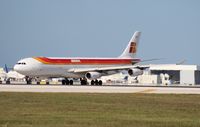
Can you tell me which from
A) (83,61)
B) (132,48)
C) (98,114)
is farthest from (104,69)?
(98,114)

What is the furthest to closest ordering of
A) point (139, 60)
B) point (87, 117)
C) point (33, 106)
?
point (139, 60), point (33, 106), point (87, 117)

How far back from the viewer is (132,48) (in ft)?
302

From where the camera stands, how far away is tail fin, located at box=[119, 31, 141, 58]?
3588 inches

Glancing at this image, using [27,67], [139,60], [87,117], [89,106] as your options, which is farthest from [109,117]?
[139,60]

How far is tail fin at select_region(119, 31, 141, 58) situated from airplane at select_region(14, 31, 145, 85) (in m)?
2.49

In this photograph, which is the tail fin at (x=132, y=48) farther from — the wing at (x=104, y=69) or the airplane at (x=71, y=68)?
the wing at (x=104, y=69)

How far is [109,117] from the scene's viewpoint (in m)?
28.1

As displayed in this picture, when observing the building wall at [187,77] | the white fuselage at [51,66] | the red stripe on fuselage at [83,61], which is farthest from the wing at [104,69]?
the building wall at [187,77]

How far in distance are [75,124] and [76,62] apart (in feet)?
191

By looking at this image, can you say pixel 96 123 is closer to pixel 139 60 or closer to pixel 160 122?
pixel 160 122

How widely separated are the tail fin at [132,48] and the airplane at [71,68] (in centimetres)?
249

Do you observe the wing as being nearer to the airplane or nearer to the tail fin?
the airplane

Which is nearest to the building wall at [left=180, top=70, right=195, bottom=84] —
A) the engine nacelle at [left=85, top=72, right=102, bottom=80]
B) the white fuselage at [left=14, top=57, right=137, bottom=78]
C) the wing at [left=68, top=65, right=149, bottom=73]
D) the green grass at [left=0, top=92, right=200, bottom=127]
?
the wing at [left=68, top=65, right=149, bottom=73]

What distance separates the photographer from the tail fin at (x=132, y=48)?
91125mm
